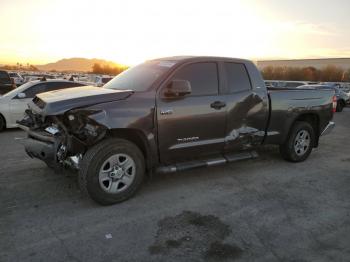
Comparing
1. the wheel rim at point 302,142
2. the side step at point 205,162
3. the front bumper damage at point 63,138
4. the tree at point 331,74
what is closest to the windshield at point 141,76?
the front bumper damage at point 63,138

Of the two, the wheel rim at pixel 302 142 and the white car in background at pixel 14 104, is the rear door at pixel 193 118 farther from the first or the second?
the white car in background at pixel 14 104

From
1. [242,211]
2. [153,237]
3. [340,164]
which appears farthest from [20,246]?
[340,164]

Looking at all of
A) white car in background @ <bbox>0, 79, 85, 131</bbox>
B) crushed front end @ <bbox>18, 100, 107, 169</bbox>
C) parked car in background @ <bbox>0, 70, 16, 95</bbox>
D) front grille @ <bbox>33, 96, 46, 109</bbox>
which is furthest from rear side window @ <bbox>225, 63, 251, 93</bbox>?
parked car in background @ <bbox>0, 70, 16, 95</bbox>

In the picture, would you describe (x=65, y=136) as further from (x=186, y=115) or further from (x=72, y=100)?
(x=186, y=115)

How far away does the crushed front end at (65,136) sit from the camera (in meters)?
4.29

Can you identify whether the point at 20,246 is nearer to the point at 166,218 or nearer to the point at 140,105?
the point at 166,218

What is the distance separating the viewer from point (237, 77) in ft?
18.9

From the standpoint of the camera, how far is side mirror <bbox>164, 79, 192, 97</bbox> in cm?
473

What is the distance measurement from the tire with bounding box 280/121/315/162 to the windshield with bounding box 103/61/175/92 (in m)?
2.95

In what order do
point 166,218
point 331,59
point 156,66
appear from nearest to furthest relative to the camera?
point 166,218
point 156,66
point 331,59

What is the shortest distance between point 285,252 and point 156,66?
3.24m

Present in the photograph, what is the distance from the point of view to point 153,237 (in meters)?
3.73

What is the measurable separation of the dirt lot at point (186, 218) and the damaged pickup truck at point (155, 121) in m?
0.40

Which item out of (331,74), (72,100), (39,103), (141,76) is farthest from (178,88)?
(331,74)
